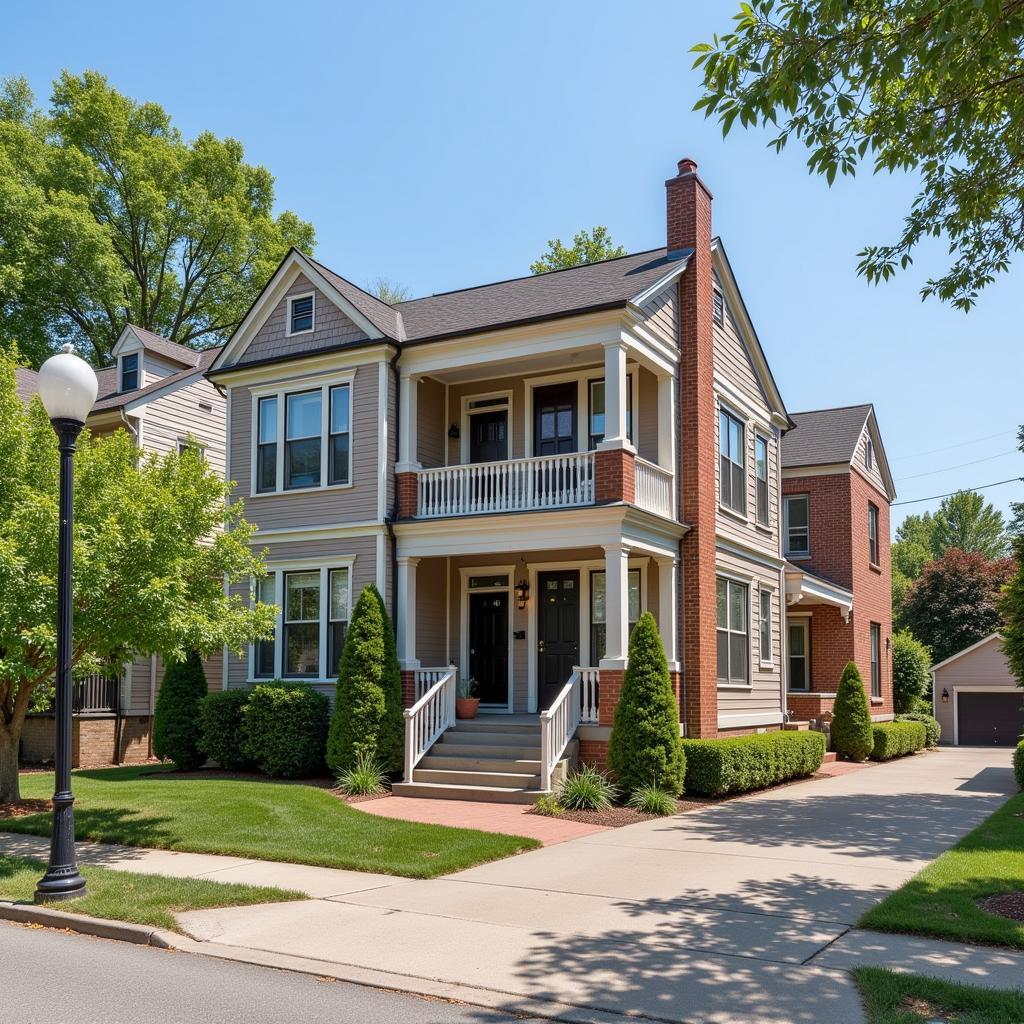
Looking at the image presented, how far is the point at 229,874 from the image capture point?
9852 mm

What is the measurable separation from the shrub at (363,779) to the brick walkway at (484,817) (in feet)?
1.11

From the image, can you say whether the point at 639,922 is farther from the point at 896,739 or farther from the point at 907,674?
the point at 907,674

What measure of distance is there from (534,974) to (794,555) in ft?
78.8

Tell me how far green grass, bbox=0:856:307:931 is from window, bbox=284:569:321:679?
28.9ft

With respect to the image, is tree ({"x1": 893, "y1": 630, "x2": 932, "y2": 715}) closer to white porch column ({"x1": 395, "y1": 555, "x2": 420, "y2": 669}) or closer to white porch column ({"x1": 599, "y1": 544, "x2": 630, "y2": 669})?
white porch column ({"x1": 599, "y1": 544, "x2": 630, "y2": 669})

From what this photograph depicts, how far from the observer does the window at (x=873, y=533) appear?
101 feet

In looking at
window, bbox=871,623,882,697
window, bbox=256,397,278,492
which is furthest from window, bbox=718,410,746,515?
window, bbox=871,623,882,697

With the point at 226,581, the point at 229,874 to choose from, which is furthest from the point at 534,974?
the point at 226,581

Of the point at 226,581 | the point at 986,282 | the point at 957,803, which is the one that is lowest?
the point at 957,803

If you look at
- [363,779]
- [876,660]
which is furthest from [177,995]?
[876,660]

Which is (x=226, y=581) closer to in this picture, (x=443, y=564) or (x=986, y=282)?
(x=443, y=564)

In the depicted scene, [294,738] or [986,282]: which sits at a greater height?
[986,282]

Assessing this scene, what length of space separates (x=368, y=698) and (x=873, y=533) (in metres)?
20.4

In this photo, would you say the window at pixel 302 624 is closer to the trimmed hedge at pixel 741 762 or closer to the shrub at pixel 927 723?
the trimmed hedge at pixel 741 762
